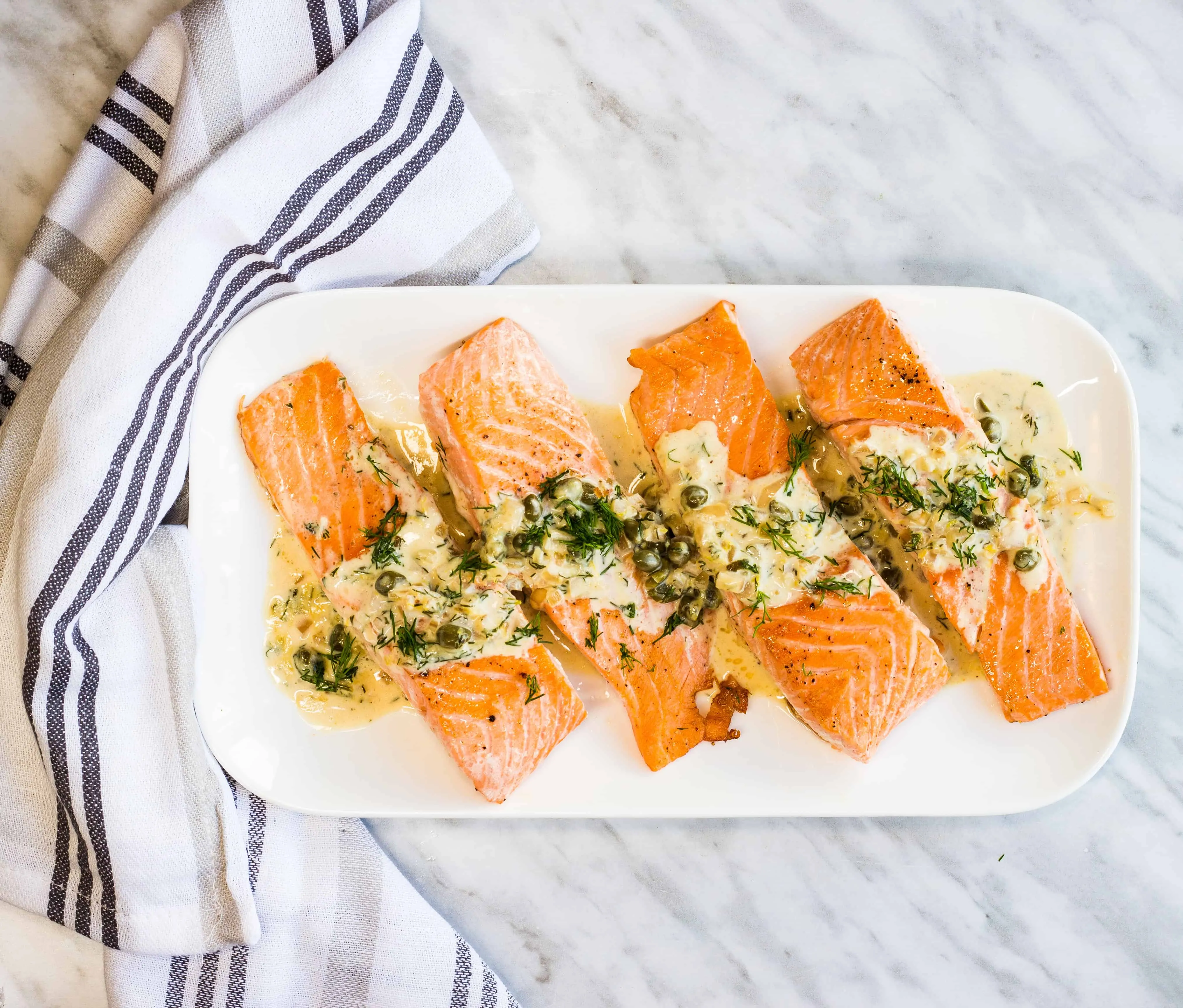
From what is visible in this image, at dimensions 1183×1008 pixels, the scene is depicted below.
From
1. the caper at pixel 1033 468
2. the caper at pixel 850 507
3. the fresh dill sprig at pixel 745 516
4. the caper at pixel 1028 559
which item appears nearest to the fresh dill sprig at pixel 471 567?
the fresh dill sprig at pixel 745 516

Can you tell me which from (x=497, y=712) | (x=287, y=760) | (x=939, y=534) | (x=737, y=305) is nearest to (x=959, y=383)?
(x=939, y=534)

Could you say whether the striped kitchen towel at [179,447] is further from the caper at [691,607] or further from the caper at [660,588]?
the caper at [691,607]

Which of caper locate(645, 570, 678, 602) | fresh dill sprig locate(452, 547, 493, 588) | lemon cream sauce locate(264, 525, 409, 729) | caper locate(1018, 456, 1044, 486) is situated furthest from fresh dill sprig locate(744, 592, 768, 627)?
lemon cream sauce locate(264, 525, 409, 729)

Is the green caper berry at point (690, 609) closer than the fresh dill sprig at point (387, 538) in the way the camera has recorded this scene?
No

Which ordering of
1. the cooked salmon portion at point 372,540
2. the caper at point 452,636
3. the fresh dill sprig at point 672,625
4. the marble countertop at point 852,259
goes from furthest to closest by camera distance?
the marble countertop at point 852,259
the fresh dill sprig at point 672,625
the cooked salmon portion at point 372,540
the caper at point 452,636

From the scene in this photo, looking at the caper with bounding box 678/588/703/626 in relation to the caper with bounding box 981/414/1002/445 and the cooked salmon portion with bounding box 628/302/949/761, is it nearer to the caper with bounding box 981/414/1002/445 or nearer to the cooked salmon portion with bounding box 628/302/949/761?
the cooked salmon portion with bounding box 628/302/949/761

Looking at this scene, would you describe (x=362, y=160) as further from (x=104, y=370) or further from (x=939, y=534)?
(x=939, y=534)
